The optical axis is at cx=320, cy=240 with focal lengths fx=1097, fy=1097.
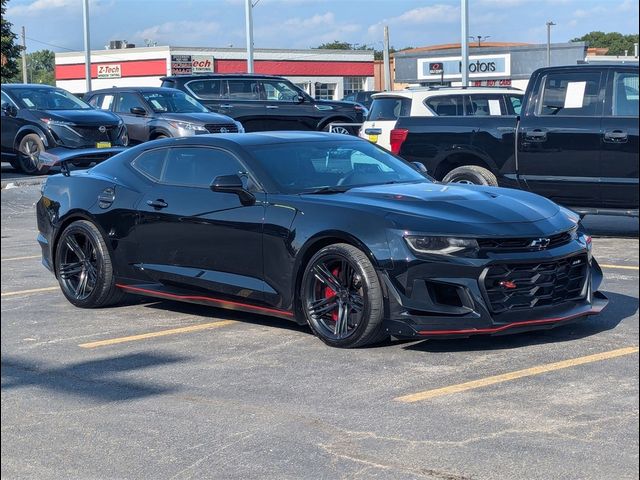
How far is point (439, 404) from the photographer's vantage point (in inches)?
218

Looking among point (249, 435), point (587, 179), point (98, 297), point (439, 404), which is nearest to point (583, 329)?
point (439, 404)

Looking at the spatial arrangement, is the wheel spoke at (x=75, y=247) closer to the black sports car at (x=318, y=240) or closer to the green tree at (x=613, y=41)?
the black sports car at (x=318, y=240)

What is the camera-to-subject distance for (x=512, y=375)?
6.06 metres

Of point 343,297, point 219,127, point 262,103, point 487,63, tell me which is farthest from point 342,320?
point 487,63

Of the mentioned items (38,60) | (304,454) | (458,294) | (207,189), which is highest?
(38,60)

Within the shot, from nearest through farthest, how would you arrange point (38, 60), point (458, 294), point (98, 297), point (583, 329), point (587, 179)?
point (458, 294) → point (583, 329) → point (98, 297) → point (587, 179) → point (38, 60)

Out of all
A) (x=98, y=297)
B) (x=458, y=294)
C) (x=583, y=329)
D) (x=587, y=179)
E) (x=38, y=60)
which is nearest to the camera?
(x=458, y=294)

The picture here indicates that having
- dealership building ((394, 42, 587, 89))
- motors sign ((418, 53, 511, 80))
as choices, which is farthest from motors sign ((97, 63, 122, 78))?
motors sign ((418, 53, 511, 80))

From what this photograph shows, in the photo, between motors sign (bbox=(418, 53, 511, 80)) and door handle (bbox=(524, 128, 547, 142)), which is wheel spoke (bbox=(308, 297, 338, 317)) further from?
motors sign (bbox=(418, 53, 511, 80))

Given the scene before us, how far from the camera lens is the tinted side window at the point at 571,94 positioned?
38.3ft

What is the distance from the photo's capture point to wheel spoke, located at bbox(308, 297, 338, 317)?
6.88 metres

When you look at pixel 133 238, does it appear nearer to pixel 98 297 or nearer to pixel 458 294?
pixel 98 297

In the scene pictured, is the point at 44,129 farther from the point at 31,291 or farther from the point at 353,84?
the point at 353,84

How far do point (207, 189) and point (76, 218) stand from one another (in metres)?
1.37
